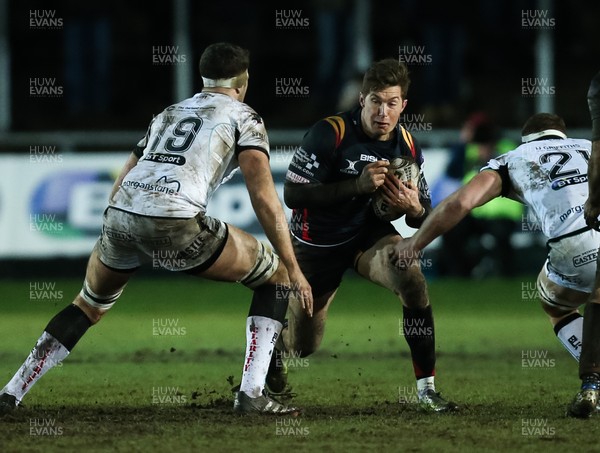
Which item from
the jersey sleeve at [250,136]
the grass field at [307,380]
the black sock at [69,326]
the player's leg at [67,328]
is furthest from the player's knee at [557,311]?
the black sock at [69,326]

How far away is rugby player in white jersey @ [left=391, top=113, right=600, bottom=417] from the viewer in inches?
305

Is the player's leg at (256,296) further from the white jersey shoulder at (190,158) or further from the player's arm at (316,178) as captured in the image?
the player's arm at (316,178)

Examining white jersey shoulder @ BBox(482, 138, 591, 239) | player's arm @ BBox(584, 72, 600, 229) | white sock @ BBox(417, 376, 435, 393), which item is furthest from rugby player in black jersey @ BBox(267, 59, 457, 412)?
player's arm @ BBox(584, 72, 600, 229)

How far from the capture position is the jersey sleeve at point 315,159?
8.20 m

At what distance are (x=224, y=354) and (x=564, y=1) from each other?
11593mm

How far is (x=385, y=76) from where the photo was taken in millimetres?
7980

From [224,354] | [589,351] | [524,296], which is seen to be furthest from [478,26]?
[589,351]

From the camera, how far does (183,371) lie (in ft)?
32.6

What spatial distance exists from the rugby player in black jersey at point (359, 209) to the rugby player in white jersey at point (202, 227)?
2.31 ft

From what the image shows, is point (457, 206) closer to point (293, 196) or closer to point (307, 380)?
point (293, 196)

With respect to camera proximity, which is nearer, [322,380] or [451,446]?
[451,446]

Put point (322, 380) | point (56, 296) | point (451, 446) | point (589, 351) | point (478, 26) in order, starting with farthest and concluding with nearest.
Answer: point (478, 26) → point (56, 296) → point (322, 380) → point (589, 351) → point (451, 446)

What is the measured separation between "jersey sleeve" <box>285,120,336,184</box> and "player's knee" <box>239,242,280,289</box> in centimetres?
76

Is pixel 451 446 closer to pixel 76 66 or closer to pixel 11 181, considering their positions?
pixel 11 181
